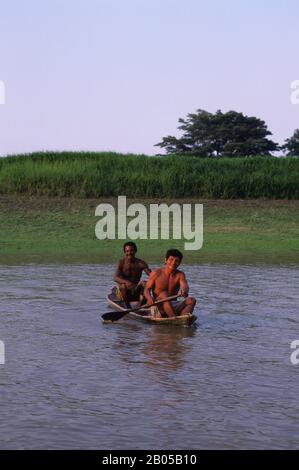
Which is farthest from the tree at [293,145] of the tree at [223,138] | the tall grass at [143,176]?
the tall grass at [143,176]

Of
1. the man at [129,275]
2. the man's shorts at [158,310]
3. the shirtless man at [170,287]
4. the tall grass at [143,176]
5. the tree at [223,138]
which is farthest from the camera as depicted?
the tree at [223,138]

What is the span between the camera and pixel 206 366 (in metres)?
10.8

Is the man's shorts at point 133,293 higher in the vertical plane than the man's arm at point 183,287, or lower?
lower

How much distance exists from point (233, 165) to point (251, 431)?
23.0 metres

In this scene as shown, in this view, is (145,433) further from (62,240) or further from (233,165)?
(233,165)

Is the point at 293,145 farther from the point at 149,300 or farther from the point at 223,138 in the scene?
the point at 149,300

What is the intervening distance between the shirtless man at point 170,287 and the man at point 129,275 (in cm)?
73

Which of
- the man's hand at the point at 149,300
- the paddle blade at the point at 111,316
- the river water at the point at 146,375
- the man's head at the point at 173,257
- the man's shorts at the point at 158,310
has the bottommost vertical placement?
the river water at the point at 146,375

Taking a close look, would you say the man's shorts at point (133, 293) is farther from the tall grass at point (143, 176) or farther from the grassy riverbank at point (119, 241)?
the tall grass at point (143, 176)

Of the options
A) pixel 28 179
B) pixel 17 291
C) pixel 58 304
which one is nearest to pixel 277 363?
pixel 58 304

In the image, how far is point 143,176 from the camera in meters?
29.2

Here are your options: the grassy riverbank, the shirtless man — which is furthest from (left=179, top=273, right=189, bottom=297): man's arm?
the grassy riverbank

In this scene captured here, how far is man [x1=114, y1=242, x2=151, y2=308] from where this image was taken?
14.7m

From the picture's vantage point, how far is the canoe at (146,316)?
13156 millimetres
